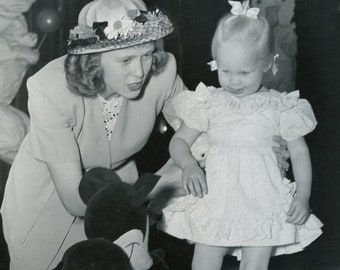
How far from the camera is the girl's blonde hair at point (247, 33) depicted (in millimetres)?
1197

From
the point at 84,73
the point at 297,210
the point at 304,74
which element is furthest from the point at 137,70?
the point at 304,74

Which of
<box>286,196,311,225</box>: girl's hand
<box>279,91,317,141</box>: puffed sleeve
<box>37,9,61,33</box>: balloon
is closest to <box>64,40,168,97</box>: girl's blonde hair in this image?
<box>37,9,61,33</box>: balloon

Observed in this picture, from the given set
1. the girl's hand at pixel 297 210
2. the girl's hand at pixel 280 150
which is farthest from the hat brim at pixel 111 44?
the girl's hand at pixel 297 210

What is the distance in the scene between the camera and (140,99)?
1.48 metres

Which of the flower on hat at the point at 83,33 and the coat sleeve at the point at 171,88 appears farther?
the coat sleeve at the point at 171,88

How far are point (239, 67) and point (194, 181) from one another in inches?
10.6

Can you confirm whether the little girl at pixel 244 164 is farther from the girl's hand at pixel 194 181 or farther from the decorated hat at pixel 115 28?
the decorated hat at pixel 115 28

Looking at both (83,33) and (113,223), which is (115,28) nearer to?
(83,33)

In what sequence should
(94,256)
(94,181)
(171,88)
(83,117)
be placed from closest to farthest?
(94,256), (94,181), (83,117), (171,88)

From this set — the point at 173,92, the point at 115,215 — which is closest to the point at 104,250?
the point at 115,215

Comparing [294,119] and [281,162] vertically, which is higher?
[294,119]

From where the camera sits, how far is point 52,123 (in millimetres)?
1336

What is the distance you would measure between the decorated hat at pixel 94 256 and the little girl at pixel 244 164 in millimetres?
274

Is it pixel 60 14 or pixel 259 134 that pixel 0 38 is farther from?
pixel 259 134
